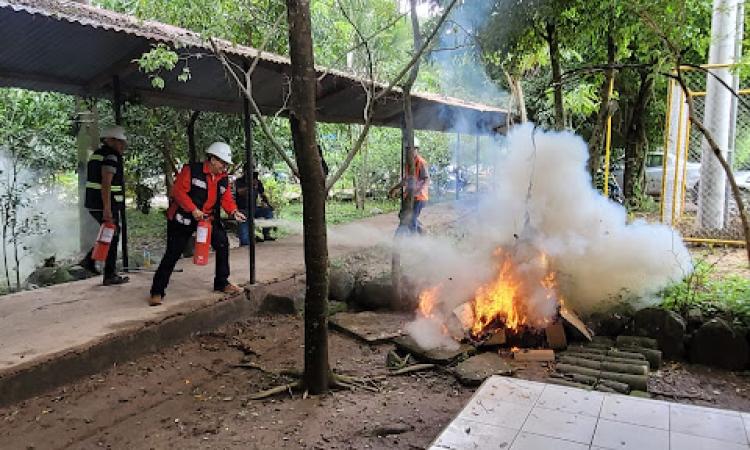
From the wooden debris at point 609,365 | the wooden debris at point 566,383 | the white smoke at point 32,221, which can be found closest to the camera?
Result: the wooden debris at point 566,383

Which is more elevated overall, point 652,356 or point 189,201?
point 189,201

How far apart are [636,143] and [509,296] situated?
45.2ft

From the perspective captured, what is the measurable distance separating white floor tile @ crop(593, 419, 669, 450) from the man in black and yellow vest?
20.5 ft

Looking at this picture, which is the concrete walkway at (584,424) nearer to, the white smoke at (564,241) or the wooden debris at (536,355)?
the wooden debris at (536,355)

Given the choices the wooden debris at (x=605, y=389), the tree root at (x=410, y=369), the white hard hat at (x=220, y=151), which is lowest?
the tree root at (x=410, y=369)

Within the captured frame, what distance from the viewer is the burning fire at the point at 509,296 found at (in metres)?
6.24

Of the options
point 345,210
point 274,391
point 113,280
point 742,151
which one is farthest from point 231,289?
point 345,210

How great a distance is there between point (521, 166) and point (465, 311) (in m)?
2.29

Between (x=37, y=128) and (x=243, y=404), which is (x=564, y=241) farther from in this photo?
(x=37, y=128)

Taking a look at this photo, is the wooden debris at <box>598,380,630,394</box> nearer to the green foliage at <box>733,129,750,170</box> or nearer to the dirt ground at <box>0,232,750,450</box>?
the dirt ground at <box>0,232,750,450</box>

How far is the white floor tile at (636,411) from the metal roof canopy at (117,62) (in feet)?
13.3

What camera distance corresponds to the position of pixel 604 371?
521 centimetres

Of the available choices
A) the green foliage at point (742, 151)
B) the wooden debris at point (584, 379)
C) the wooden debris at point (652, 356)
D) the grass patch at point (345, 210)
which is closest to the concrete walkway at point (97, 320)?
the wooden debris at point (584, 379)

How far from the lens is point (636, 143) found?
58.3 ft
